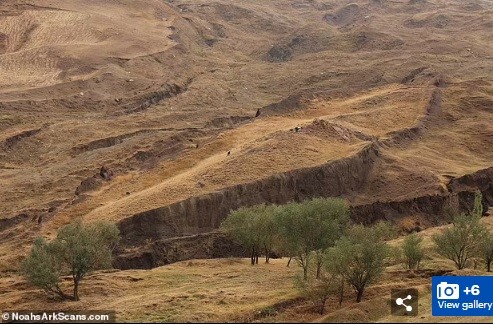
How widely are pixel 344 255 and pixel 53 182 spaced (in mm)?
33961

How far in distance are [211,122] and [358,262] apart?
46.7 metres

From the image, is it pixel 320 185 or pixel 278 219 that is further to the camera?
pixel 320 185

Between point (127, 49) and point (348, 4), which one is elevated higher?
point (348, 4)

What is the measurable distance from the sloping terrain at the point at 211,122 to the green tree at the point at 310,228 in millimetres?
9126

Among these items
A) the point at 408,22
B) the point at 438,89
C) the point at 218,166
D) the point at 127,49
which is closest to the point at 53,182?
the point at 218,166

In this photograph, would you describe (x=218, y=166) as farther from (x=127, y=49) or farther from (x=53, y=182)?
(x=127, y=49)

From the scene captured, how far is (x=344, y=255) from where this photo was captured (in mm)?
26094

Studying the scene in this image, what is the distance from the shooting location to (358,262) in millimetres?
26391

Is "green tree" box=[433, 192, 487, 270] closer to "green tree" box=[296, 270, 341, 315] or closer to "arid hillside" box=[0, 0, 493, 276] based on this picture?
"green tree" box=[296, 270, 341, 315]

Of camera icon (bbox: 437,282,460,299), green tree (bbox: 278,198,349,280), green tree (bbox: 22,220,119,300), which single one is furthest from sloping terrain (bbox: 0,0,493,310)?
camera icon (bbox: 437,282,460,299)

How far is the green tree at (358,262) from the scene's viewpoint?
86.1ft

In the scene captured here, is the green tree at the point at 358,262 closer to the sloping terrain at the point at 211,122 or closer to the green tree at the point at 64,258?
the green tree at the point at 64,258

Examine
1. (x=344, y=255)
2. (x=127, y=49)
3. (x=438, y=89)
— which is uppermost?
(x=127, y=49)

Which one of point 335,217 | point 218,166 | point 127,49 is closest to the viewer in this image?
point 335,217
